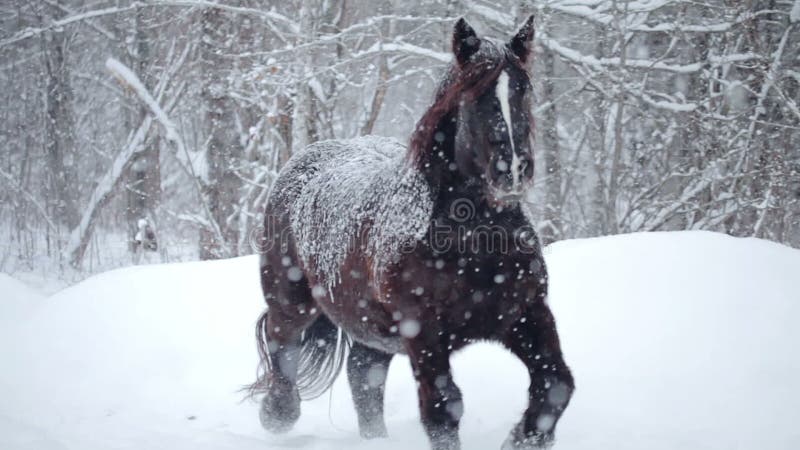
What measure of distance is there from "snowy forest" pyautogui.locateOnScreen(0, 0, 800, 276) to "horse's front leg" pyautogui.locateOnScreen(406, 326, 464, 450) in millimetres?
1458

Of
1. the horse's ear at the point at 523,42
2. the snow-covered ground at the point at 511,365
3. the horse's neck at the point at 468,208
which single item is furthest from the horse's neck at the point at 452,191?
the snow-covered ground at the point at 511,365

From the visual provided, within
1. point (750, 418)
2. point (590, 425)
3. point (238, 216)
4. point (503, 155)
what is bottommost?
point (238, 216)

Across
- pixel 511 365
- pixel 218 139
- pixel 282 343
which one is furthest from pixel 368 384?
pixel 218 139

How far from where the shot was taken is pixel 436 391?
2.77 m

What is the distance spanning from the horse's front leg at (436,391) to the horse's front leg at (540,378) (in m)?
0.31

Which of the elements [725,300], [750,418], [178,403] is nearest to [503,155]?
[750,418]

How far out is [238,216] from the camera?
11047mm

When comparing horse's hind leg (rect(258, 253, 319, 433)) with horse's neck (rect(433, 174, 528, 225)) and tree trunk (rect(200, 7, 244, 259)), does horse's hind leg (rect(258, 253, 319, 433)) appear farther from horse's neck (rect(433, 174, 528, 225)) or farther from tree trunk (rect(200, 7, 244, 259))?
tree trunk (rect(200, 7, 244, 259))

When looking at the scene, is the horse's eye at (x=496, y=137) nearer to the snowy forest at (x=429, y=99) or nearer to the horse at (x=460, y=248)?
the horse at (x=460, y=248)

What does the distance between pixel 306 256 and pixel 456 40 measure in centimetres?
164

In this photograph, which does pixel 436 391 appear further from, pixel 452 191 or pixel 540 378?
pixel 452 191

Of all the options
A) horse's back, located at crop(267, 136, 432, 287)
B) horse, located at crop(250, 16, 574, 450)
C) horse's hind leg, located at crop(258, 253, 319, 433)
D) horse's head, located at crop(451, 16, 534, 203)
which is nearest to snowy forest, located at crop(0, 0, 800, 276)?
horse's back, located at crop(267, 136, 432, 287)

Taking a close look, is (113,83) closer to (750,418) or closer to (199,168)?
(199,168)

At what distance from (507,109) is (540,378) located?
1.20 m
